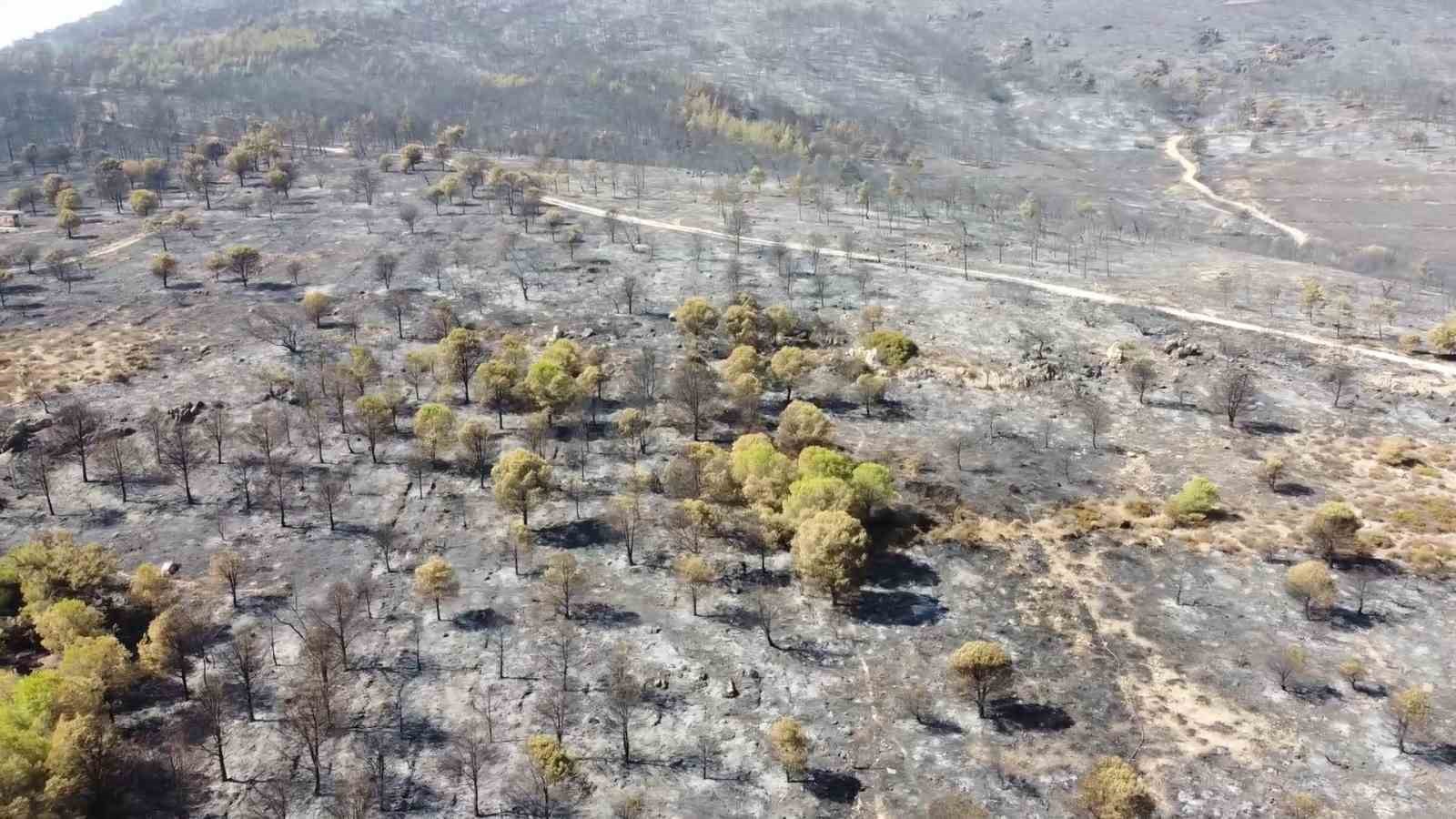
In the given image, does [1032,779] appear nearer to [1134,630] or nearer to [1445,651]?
[1134,630]

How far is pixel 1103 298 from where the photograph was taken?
113812mm

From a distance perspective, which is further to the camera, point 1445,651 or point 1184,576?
point 1184,576

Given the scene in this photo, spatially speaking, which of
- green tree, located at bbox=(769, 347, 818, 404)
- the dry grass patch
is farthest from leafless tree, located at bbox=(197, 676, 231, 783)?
green tree, located at bbox=(769, 347, 818, 404)

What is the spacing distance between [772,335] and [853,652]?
172 feet

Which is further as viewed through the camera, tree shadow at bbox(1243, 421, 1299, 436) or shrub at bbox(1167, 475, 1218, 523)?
tree shadow at bbox(1243, 421, 1299, 436)

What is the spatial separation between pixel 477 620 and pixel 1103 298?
90332 millimetres

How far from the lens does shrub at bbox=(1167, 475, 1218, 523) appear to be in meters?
65.4

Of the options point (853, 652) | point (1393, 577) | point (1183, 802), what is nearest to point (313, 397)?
point (853, 652)

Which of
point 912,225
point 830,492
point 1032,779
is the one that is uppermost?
point 912,225

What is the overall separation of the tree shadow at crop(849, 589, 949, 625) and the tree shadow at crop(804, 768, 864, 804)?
12.9 m

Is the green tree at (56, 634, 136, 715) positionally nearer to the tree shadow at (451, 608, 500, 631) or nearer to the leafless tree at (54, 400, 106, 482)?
the tree shadow at (451, 608, 500, 631)

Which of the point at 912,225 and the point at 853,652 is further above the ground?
the point at 912,225

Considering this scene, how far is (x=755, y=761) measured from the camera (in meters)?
45.0

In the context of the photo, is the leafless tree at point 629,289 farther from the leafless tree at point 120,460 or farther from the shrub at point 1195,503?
the shrub at point 1195,503
